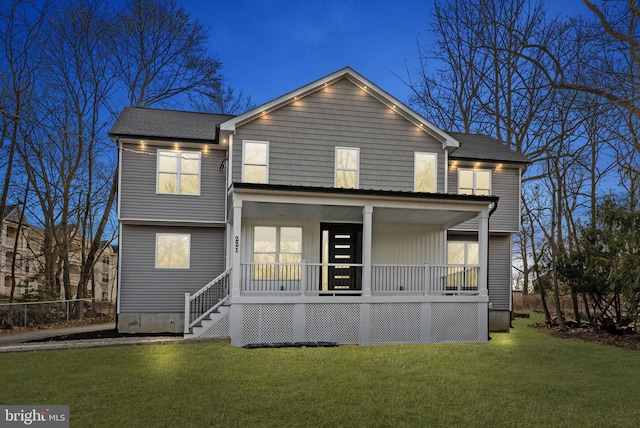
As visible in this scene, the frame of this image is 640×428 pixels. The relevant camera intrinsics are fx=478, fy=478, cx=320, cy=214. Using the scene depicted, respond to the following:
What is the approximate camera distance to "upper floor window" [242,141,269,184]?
14.1 m

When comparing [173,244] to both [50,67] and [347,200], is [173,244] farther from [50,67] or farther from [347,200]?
[50,67]

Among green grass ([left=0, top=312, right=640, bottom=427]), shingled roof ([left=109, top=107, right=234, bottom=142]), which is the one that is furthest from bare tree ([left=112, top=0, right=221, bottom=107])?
green grass ([left=0, top=312, right=640, bottom=427])

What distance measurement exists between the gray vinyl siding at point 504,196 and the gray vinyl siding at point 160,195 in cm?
802

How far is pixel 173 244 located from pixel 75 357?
5.57 m

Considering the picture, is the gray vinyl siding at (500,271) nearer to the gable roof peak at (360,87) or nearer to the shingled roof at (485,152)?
the shingled roof at (485,152)

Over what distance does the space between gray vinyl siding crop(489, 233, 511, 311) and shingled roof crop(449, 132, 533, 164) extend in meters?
2.75

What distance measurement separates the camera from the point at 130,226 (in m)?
14.9

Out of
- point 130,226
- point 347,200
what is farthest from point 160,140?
point 347,200

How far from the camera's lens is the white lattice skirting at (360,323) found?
472 inches

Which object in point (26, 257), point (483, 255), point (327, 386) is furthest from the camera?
point (26, 257)

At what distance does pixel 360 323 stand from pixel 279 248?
12.2ft

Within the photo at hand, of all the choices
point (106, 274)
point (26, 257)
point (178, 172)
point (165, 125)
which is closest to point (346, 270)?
point (178, 172)

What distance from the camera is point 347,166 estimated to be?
1475 centimetres

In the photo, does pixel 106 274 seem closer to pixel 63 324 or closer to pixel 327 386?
pixel 63 324
